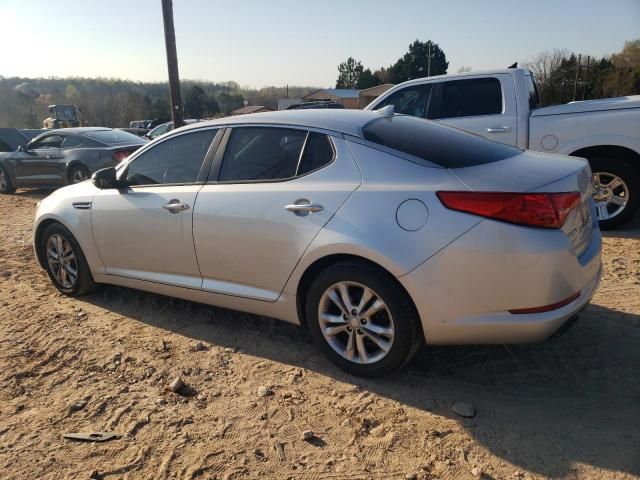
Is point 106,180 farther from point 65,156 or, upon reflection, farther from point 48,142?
point 48,142

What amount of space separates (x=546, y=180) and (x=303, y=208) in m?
1.37

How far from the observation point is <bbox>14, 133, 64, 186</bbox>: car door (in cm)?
1094

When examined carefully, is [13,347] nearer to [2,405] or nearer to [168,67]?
[2,405]

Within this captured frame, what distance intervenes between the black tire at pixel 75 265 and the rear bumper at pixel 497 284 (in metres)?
3.11

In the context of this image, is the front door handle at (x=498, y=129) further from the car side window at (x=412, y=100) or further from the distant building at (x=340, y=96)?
the distant building at (x=340, y=96)

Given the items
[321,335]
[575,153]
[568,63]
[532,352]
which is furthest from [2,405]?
[568,63]

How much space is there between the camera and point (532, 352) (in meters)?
3.35

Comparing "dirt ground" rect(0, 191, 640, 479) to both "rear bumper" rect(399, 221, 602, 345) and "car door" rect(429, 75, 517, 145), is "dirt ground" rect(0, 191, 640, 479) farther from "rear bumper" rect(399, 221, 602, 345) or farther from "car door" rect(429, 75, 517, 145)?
"car door" rect(429, 75, 517, 145)

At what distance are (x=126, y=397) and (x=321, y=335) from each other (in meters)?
1.23

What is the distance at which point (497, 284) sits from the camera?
2617mm

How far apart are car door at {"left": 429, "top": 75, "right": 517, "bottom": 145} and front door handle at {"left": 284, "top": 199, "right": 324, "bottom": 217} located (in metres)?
3.78

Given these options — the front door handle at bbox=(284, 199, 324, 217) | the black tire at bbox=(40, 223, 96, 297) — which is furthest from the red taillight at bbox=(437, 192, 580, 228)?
the black tire at bbox=(40, 223, 96, 297)

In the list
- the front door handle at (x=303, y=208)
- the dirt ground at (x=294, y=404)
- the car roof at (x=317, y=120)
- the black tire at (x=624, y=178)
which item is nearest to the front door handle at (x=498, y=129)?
the black tire at (x=624, y=178)

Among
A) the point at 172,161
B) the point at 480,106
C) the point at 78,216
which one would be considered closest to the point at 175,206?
the point at 172,161
